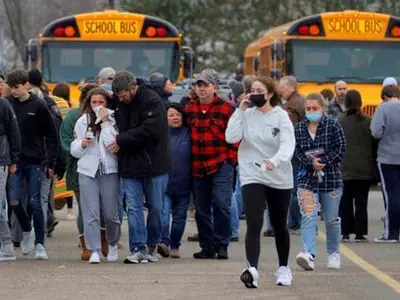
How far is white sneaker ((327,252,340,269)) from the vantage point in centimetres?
1371

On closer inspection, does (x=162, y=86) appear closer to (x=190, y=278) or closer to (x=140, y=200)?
(x=140, y=200)

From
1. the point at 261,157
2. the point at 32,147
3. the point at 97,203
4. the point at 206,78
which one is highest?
the point at 206,78

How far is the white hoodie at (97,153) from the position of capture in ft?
45.4

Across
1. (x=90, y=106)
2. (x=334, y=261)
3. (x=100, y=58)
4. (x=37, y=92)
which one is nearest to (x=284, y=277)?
(x=334, y=261)

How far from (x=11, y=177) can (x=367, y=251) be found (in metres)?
3.75

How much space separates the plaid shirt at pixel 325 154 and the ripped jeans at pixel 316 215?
0.07m

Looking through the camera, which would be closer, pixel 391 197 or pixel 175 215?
pixel 175 215

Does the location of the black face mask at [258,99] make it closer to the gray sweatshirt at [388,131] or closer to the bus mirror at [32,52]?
the gray sweatshirt at [388,131]

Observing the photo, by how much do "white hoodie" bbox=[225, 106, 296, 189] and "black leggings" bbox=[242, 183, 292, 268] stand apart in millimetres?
63

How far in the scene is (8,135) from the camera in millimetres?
13945

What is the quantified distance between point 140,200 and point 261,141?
2.18 m

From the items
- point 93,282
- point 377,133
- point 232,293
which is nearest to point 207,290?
point 232,293

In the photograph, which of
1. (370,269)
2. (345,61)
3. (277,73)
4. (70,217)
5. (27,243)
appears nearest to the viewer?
(370,269)

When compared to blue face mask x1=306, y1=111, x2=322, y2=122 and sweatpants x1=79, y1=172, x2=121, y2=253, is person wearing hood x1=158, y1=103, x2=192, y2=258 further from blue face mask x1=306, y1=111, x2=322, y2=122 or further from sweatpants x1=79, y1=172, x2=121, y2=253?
blue face mask x1=306, y1=111, x2=322, y2=122
